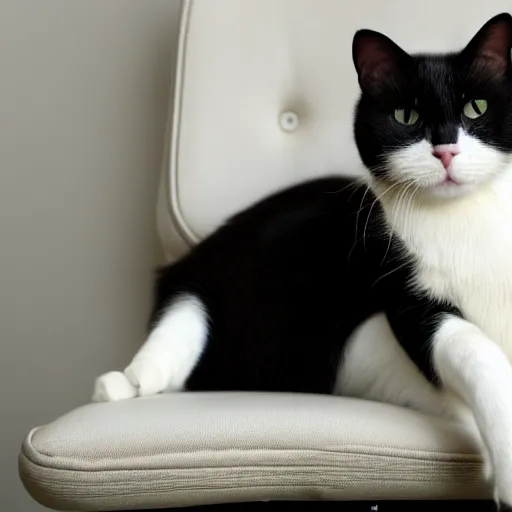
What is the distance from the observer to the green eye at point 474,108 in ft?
2.70

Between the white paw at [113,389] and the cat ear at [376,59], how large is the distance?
1.49 ft

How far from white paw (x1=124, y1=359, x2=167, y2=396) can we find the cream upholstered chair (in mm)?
44

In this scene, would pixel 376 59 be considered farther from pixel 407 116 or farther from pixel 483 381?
pixel 483 381

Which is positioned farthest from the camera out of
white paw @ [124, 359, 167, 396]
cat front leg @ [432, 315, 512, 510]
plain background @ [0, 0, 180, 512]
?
plain background @ [0, 0, 180, 512]

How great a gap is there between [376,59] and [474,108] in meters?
0.15

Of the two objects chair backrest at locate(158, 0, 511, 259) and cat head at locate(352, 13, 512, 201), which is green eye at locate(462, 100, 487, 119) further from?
chair backrest at locate(158, 0, 511, 259)

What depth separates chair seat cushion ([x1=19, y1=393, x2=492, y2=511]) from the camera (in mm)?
634

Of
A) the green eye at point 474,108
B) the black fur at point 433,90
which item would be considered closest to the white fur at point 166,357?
the black fur at point 433,90

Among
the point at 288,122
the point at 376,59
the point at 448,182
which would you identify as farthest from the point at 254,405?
the point at 288,122

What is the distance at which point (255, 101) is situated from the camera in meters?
1.26

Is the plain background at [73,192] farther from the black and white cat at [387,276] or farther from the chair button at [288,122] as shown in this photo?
the black and white cat at [387,276]

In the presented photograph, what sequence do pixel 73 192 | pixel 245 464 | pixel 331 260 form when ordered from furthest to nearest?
pixel 73 192, pixel 331 260, pixel 245 464

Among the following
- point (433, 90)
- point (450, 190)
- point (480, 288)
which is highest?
point (433, 90)

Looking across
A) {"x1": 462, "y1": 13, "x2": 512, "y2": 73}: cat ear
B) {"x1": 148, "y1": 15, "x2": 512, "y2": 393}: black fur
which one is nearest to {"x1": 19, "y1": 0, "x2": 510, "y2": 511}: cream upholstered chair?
{"x1": 148, "y1": 15, "x2": 512, "y2": 393}: black fur
